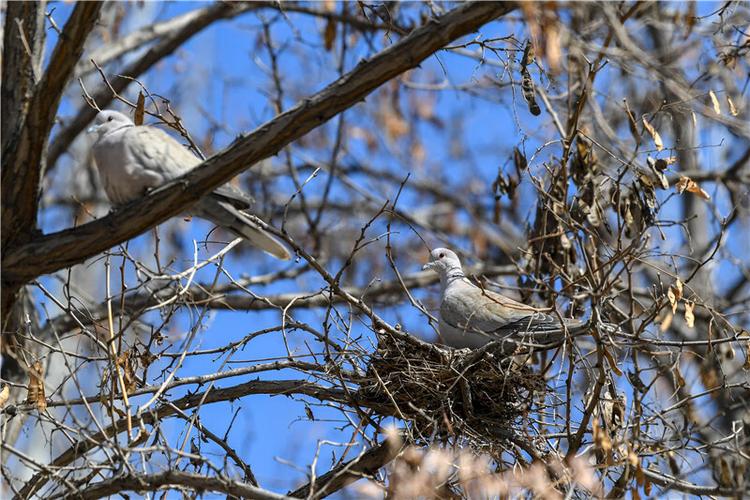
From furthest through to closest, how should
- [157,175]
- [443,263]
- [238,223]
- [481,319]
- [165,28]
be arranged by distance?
[165,28]
[443,263]
[481,319]
[238,223]
[157,175]

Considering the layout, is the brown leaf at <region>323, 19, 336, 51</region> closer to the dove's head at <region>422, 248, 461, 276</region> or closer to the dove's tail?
the dove's head at <region>422, 248, 461, 276</region>

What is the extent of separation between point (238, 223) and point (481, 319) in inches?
70.6

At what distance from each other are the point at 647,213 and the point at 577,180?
38.0 inches

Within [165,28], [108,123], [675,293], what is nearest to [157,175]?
[108,123]

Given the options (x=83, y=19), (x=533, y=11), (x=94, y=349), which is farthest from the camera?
(x=94, y=349)

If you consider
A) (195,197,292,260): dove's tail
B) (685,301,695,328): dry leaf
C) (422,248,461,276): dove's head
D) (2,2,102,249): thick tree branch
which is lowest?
(685,301,695,328): dry leaf

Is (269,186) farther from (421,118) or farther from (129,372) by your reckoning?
(129,372)

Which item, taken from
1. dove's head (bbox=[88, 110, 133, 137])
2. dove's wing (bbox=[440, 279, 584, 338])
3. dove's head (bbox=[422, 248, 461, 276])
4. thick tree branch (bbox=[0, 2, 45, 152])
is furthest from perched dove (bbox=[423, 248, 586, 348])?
thick tree branch (bbox=[0, 2, 45, 152])

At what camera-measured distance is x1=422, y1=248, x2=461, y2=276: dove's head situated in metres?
7.05

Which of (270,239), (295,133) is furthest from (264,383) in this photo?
(295,133)

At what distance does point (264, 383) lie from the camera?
5465 millimetres

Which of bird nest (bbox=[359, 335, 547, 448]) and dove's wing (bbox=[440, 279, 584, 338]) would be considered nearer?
bird nest (bbox=[359, 335, 547, 448])

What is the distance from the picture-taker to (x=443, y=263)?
7082 millimetres

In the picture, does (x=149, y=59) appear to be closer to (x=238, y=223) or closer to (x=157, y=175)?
(x=157, y=175)
